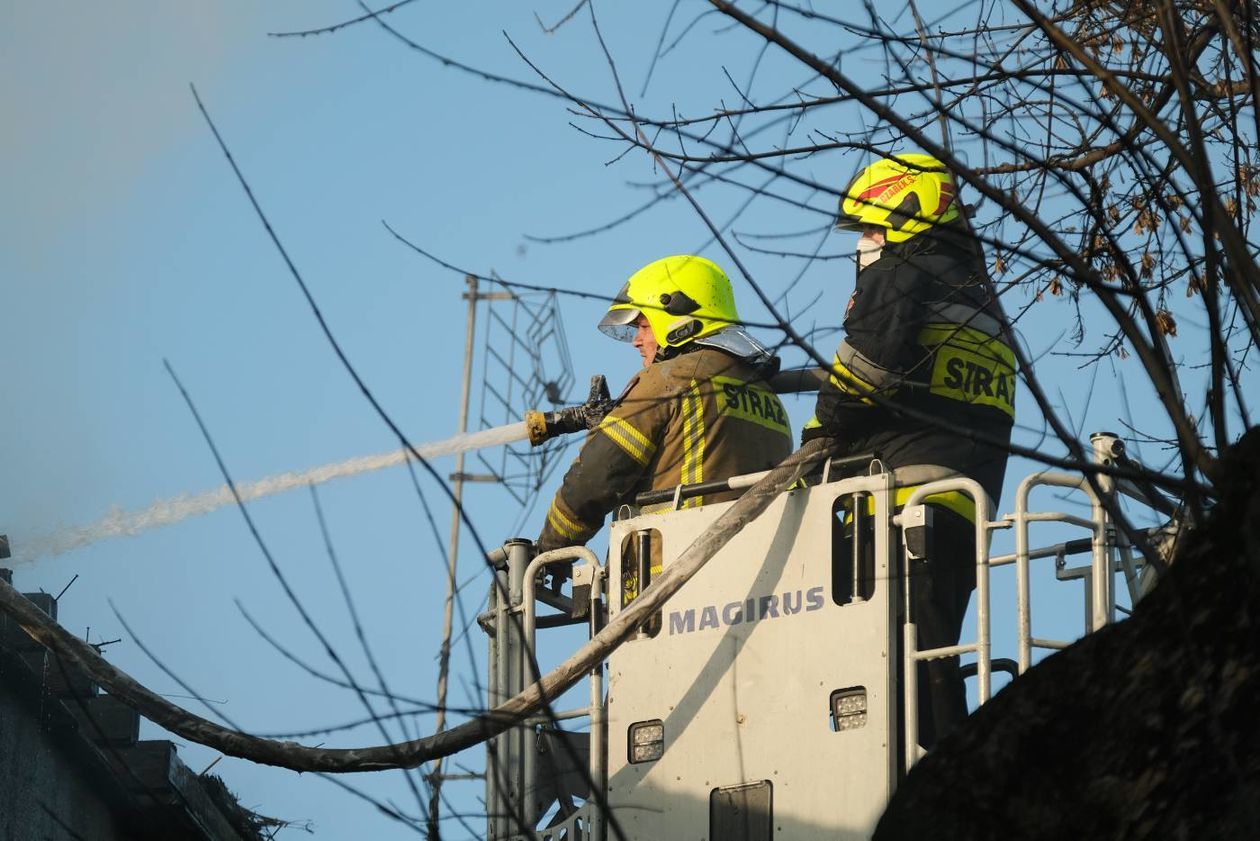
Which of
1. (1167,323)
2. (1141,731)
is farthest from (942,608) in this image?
(1141,731)

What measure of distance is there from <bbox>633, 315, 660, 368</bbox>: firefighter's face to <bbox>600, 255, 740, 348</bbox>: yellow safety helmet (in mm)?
42

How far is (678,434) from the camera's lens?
8273 millimetres

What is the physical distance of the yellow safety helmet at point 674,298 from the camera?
28.8ft

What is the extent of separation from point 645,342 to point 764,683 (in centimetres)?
260

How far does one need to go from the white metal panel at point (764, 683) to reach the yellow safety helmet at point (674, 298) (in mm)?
1565

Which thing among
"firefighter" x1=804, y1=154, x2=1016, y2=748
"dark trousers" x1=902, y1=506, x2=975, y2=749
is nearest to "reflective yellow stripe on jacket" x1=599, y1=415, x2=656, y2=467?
"firefighter" x1=804, y1=154, x2=1016, y2=748

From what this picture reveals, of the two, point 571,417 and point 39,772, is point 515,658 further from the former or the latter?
point 39,772

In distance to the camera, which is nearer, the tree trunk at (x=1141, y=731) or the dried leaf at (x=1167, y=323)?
the tree trunk at (x=1141, y=731)

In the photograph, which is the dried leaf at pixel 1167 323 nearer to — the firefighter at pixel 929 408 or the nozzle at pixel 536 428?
the firefighter at pixel 929 408

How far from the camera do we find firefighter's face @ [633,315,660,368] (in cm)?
907

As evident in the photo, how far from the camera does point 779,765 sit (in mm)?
6723

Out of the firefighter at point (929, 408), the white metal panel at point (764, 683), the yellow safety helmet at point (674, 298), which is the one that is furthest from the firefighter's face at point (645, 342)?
the white metal panel at point (764, 683)

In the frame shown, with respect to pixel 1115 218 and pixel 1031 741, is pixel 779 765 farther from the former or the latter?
pixel 1031 741

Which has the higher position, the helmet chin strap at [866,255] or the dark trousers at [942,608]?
the helmet chin strap at [866,255]
